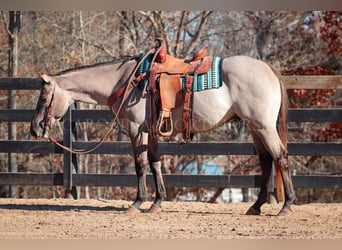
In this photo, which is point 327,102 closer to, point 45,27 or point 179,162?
point 179,162

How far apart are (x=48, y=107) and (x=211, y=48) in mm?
8550

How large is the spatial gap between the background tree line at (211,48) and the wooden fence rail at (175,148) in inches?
207

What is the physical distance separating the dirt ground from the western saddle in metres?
1.08

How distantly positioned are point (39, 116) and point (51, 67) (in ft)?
28.0

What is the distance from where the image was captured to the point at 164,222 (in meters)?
6.05

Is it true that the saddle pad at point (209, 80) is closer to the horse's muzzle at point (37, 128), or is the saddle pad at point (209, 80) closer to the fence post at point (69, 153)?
the horse's muzzle at point (37, 128)

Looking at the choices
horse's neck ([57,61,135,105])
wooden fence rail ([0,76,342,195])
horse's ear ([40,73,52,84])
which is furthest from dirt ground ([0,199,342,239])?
horse's ear ([40,73,52,84])

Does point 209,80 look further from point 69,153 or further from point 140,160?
point 69,153

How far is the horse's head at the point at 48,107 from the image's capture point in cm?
679

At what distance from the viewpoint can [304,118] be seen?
297 inches

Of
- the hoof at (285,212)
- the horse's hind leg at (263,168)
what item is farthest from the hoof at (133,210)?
the hoof at (285,212)

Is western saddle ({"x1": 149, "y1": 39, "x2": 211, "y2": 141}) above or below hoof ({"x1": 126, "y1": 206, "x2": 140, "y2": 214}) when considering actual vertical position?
above

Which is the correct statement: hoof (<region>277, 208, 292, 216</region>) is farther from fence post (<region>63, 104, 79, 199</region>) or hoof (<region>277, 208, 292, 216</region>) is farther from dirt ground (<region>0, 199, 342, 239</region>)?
fence post (<region>63, 104, 79, 199</region>)

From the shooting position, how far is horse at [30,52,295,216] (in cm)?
634
